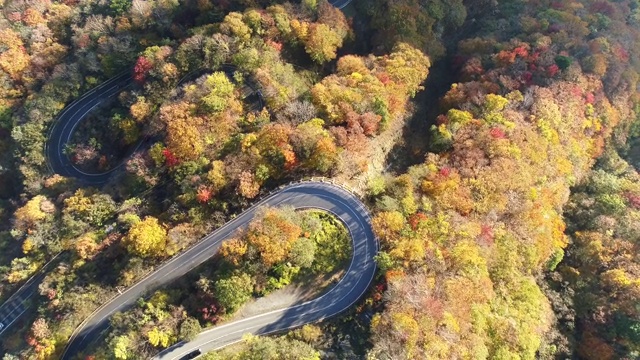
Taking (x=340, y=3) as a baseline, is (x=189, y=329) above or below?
below

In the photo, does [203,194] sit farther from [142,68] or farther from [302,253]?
[142,68]

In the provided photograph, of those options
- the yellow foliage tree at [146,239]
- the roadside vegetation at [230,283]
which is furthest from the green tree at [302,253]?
the yellow foliage tree at [146,239]

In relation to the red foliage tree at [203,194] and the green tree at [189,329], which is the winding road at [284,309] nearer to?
the green tree at [189,329]

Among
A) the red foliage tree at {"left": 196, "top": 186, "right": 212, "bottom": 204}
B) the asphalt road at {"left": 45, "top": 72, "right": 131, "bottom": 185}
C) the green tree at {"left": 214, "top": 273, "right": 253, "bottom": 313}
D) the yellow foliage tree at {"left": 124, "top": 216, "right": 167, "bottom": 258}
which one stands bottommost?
the green tree at {"left": 214, "top": 273, "right": 253, "bottom": 313}

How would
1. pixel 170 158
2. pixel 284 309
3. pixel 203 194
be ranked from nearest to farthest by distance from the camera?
1. pixel 284 309
2. pixel 203 194
3. pixel 170 158

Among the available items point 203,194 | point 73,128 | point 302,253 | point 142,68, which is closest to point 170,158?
point 203,194

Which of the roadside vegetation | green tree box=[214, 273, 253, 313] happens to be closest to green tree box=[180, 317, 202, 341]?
the roadside vegetation

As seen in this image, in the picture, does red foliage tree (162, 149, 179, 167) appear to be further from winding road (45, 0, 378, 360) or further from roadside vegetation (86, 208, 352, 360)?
roadside vegetation (86, 208, 352, 360)
